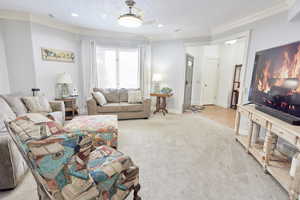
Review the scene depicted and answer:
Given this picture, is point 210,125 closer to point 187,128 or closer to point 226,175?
point 187,128

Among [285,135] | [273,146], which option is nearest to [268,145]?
[273,146]

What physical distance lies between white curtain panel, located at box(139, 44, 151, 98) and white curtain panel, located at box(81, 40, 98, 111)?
152 centimetres

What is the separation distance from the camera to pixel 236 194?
1627 millimetres

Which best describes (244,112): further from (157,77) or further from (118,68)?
(118,68)

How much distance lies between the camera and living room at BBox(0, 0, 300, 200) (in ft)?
3.62

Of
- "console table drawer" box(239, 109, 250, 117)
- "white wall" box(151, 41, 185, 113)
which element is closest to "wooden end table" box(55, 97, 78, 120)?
"white wall" box(151, 41, 185, 113)

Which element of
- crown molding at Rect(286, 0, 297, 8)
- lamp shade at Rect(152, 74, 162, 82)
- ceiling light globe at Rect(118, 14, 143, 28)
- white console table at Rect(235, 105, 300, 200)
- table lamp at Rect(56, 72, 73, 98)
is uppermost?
crown molding at Rect(286, 0, 297, 8)

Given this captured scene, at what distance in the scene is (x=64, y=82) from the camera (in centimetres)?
388

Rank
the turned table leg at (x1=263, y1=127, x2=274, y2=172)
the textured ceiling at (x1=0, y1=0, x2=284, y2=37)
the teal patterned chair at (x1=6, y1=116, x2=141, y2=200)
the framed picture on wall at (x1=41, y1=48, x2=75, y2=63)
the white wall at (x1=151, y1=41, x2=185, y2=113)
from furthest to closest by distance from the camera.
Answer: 1. the white wall at (x1=151, y1=41, x2=185, y2=113)
2. the framed picture on wall at (x1=41, y1=48, x2=75, y2=63)
3. the textured ceiling at (x1=0, y1=0, x2=284, y2=37)
4. the turned table leg at (x1=263, y1=127, x2=274, y2=172)
5. the teal patterned chair at (x1=6, y1=116, x2=141, y2=200)

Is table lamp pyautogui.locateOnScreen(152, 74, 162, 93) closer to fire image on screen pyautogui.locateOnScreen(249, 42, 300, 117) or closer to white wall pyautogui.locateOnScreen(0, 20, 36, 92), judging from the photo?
fire image on screen pyautogui.locateOnScreen(249, 42, 300, 117)

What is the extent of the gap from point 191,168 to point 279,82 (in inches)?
67.0

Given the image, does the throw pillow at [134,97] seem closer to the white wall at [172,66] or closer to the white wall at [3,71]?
the white wall at [172,66]

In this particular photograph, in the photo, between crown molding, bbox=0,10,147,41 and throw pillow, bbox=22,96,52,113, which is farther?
crown molding, bbox=0,10,147,41

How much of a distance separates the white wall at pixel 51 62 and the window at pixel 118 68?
76 centimetres
